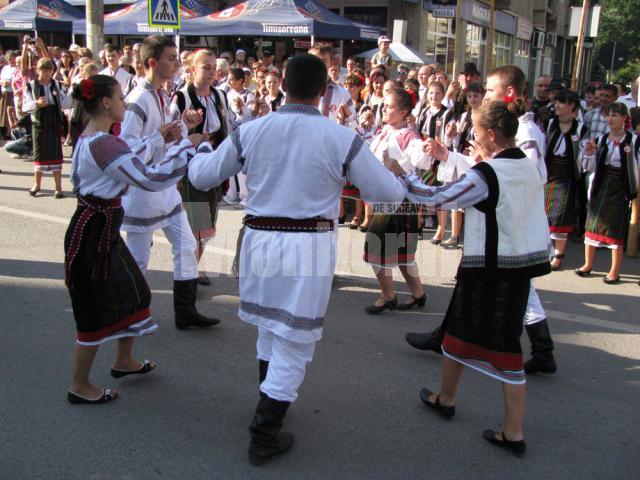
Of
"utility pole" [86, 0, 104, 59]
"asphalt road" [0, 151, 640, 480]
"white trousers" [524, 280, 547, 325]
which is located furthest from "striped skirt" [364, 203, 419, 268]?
"utility pole" [86, 0, 104, 59]

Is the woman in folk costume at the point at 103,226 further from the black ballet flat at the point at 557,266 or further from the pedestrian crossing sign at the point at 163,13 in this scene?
the pedestrian crossing sign at the point at 163,13

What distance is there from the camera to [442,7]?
2223 cm

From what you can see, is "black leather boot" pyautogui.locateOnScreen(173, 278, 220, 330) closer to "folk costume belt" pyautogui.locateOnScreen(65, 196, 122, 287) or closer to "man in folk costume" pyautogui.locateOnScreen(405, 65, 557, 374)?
"folk costume belt" pyautogui.locateOnScreen(65, 196, 122, 287)

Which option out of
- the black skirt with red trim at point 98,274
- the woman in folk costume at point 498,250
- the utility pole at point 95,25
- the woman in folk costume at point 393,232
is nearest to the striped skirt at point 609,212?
the woman in folk costume at point 393,232

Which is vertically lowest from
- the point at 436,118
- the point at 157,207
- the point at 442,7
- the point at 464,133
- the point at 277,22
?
the point at 157,207

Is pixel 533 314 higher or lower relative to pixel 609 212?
lower

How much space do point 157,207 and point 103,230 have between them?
917 mm

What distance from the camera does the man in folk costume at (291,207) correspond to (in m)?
2.92

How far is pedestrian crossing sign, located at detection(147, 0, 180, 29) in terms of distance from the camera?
982cm

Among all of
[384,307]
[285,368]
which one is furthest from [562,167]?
[285,368]

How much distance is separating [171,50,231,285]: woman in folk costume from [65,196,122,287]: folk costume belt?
5.68ft

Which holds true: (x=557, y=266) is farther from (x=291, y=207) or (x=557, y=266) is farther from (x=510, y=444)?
(x=291, y=207)

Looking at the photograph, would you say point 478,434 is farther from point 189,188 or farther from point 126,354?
point 189,188

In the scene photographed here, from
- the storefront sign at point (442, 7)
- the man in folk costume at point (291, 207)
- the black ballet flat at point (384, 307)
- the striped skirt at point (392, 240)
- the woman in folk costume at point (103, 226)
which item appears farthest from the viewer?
the storefront sign at point (442, 7)
